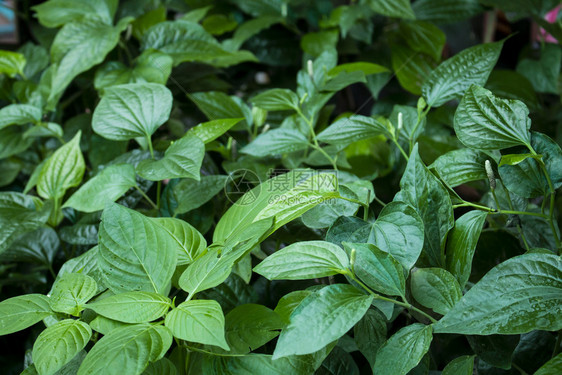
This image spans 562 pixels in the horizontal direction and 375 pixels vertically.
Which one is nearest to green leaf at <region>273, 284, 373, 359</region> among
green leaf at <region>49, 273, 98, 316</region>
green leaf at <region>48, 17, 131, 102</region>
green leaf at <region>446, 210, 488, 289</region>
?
green leaf at <region>446, 210, 488, 289</region>

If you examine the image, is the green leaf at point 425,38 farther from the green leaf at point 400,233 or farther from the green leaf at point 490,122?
the green leaf at point 400,233

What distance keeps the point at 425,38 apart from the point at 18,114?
2.62 ft

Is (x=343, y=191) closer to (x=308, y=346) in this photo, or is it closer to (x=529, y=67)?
(x=308, y=346)

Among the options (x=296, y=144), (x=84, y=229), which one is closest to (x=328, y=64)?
(x=296, y=144)

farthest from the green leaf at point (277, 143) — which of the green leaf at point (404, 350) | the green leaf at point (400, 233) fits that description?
the green leaf at point (404, 350)

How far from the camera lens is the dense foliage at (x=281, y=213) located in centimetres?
43

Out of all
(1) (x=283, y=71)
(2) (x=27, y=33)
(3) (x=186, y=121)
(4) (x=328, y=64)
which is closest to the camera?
(4) (x=328, y=64)

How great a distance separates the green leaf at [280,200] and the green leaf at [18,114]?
45 centimetres

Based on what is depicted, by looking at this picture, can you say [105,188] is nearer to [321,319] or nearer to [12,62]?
[321,319]

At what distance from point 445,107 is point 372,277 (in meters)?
0.57

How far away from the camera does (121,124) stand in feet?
2.23

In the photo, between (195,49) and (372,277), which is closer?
(372,277)

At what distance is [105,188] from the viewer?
648 mm

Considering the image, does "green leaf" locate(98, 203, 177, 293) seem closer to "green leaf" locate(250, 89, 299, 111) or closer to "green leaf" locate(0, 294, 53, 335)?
"green leaf" locate(0, 294, 53, 335)
